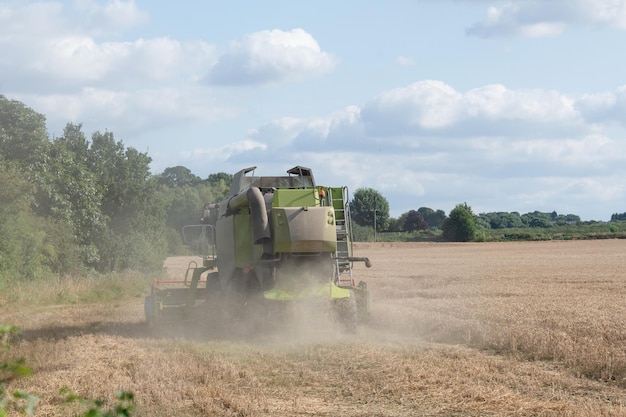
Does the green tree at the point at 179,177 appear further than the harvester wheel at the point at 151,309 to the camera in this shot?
Yes

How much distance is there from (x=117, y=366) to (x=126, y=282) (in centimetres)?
2088

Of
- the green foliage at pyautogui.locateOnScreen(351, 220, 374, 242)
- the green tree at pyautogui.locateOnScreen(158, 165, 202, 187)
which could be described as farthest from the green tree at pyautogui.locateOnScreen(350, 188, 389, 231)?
the green tree at pyautogui.locateOnScreen(158, 165, 202, 187)

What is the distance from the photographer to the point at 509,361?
1213 centimetres

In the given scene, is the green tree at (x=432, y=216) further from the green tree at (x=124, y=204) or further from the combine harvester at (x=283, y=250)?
the combine harvester at (x=283, y=250)

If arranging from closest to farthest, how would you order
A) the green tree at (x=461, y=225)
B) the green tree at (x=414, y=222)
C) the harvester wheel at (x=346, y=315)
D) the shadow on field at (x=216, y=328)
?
the shadow on field at (x=216, y=328)
the harvester wheel at (x=346, y=315)
the green tree at (x=461, y=225)
the green tree at (x=414, y=222)

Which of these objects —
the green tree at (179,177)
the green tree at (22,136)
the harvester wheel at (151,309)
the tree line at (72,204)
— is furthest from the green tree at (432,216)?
the harvester wheel at (151,309)

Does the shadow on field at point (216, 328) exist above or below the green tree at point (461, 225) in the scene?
below

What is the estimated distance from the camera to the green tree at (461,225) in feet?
327

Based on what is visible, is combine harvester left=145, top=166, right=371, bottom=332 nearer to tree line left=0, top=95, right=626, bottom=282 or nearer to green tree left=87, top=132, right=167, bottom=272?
tree line left=0, top=95, right=626, bottom=282

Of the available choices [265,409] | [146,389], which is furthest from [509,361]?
[146,389]

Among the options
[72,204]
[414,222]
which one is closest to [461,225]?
[414,222]

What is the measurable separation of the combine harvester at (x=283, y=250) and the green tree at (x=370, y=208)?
103529 mm

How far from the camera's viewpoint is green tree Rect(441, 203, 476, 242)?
3920 inches

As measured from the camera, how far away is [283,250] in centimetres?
1523
